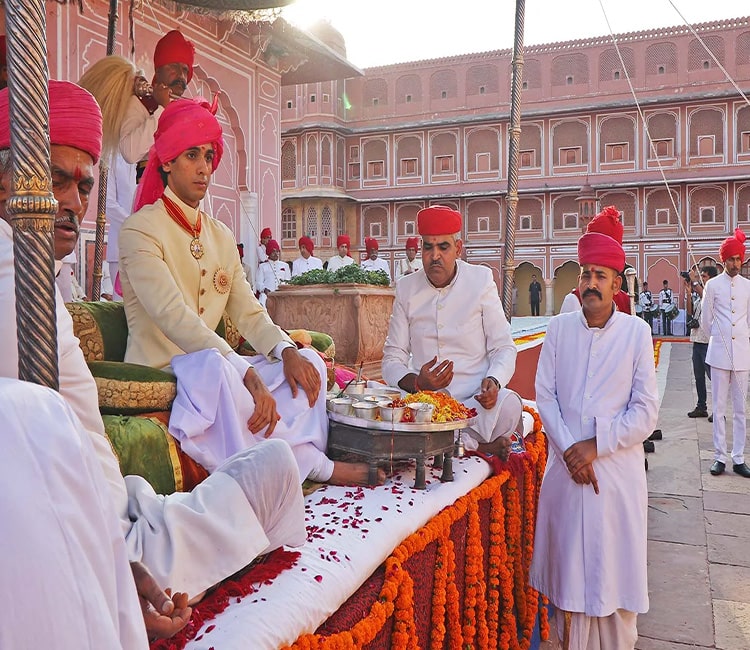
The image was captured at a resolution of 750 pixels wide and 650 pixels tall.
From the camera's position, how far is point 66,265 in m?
4.11

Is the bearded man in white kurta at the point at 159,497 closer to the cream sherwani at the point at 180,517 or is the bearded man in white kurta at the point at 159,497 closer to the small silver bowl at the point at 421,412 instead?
the cream sherwani at the point at 180,517

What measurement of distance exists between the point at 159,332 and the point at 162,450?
2.16 feet

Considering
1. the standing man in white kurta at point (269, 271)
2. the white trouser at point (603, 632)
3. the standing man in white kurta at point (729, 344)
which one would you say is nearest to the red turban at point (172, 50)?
the white trouser at point (603, 632)

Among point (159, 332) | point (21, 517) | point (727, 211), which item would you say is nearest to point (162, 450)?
point (159, 332)

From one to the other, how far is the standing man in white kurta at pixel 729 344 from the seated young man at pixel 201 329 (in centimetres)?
471

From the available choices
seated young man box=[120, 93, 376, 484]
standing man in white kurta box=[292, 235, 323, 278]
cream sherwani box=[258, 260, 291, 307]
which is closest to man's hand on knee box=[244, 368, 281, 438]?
seated young man box=[120, 93, 376, 484]

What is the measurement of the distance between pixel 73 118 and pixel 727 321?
21.8 feet

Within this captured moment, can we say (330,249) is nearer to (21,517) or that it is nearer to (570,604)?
(570,604)

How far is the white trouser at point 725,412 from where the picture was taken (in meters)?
6.05

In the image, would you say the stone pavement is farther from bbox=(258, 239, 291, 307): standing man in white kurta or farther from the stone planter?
bbox=(258, 239, 291, 307): standing man in white kurta

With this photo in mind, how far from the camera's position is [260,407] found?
2.43 meters

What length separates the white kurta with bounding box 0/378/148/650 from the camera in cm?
63

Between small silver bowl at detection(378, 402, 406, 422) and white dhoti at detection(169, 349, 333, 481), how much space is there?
0.26 meters

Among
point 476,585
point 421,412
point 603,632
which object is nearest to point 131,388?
point 421,412
